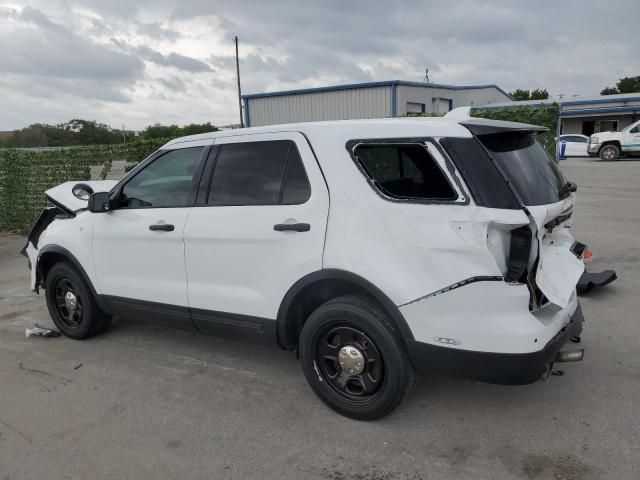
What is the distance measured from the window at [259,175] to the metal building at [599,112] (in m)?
33.3

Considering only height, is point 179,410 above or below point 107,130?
below

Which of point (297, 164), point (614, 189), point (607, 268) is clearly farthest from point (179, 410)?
point (614, 189)

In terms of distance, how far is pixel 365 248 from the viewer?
3127mm

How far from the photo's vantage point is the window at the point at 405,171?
304cm

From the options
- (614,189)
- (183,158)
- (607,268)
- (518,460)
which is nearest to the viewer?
(518,460)

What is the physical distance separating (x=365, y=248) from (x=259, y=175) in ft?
3.25

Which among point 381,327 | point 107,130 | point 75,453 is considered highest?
point 107,130

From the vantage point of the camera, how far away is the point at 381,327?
311 centimetres

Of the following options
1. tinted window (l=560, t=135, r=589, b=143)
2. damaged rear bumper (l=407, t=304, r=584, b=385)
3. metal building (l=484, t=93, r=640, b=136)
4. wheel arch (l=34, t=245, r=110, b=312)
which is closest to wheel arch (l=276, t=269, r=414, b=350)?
damaged rear bumper (l=407, t=304, r=584, b=385)

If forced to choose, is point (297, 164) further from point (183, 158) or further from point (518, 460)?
point (518, 460)

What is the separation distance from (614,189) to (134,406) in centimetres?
1372

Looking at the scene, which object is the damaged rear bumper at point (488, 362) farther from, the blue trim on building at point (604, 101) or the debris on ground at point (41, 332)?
the blue trim on building at point (604, 101)

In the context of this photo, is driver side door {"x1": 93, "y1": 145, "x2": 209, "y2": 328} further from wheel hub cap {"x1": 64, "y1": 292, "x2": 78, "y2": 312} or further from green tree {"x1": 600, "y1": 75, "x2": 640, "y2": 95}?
green tree {"x1": 600, "y1": 75, "x2": 640, "y2": 95}

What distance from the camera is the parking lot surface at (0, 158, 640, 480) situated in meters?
2.94
